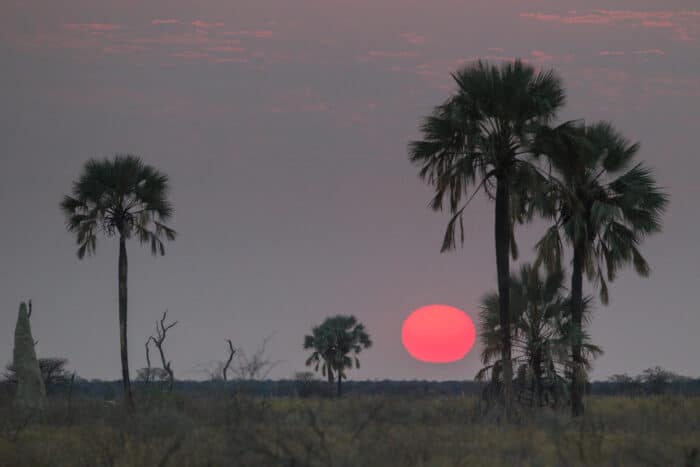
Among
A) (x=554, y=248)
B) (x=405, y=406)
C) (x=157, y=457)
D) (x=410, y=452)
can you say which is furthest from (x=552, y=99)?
(x=157, y=457)

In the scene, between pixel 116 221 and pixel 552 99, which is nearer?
pixel 552 99

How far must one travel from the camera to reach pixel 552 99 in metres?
32.3

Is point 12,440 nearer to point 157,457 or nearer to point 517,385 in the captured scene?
point 157,457

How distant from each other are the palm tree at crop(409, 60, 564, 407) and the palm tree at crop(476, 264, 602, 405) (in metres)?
2.38

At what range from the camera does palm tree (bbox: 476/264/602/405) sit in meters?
33.4

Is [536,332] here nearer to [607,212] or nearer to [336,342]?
[607,212]

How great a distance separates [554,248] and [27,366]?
19.5 metres

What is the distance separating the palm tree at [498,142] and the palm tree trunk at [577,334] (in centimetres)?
324

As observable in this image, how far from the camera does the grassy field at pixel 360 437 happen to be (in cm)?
1939

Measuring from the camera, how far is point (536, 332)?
3500 cm

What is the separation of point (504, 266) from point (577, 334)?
4.13m

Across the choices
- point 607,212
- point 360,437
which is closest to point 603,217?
point 607,212

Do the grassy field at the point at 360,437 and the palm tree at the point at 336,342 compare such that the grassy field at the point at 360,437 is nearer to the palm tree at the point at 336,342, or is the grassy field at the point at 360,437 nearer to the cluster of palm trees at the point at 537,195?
the cluster of palm trees at the point at 537,195

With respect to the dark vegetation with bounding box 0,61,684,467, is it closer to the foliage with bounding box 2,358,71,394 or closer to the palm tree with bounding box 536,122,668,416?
the palm tree with bounding box 536,122,668,416
